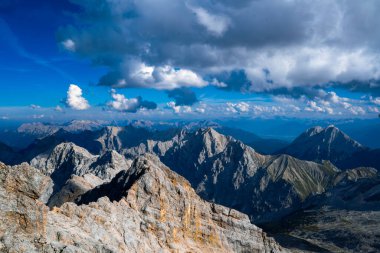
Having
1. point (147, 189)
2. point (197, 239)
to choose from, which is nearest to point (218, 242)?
point (197, 239)

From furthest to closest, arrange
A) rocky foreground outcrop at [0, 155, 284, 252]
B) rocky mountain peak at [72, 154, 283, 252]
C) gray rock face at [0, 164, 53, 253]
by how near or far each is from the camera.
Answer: rocky mountain peak at [72, 154, 283, 252]
rocky foreground outcrop at [0, 155, 284, 252]
gray rock face at [0, 164, 53, 253]

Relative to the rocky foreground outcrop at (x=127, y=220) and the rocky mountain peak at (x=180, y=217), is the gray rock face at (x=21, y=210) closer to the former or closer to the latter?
the rocky foreground outcrop at (x=127, y=220)

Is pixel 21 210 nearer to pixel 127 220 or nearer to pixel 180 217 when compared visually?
pixel 127 220

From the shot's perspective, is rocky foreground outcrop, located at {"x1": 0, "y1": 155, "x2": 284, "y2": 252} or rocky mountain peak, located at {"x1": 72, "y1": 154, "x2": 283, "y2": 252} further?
rocky mountain peak, located at {"x1": 72, "y1": 154, "x2": 283, "y2": 252}

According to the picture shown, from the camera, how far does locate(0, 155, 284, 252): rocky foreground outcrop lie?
3556 cm

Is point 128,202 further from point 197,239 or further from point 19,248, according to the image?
point 19,248

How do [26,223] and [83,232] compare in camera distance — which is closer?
[26,223]

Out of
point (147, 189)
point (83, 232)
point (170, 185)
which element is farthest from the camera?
point (170, 185)

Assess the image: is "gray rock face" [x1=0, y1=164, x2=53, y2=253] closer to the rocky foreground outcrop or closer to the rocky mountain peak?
the rocky foreground outcrop

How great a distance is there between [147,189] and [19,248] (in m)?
44.1

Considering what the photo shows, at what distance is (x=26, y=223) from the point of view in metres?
35.5

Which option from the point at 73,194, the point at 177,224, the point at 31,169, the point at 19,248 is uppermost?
the point at 31,169

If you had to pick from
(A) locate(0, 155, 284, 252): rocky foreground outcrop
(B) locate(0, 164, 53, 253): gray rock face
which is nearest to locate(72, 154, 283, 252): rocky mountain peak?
(A) locate(0, 155, 284, 252): rocky foreground outcrop

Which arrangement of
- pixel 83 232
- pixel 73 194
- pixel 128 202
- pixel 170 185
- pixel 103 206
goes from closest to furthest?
1. pixel 83 232
2. pixel 103 206
3. pixel 128 202
4. pixel 170 185
5. pixel 73 194
